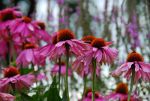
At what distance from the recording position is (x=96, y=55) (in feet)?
5.18

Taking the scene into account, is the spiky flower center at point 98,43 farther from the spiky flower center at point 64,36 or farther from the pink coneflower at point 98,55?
the spiky flower center at point 64,36

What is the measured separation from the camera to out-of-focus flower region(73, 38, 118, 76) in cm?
158

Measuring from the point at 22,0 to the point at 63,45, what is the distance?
453 centimetres

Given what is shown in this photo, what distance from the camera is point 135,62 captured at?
162 cm

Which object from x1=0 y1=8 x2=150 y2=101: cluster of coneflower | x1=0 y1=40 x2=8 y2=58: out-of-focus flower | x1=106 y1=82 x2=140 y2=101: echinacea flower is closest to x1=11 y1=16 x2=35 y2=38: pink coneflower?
x1=0 y1=8 x2=150 y2=101: cluster of coneflower

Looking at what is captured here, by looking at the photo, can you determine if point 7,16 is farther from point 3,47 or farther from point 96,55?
point 96,55

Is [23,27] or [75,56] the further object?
[23,27]

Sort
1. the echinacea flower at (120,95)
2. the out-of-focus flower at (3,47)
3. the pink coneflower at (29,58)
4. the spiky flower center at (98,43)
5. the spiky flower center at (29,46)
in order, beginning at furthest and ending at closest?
the out-of-focus flower at (3,47), the spiky flower center at (29,46), the pink coneflower at (29,58), the echinacea flower at (120,95), the spiky flower center at (98,43)

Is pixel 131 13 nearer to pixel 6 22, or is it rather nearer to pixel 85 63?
pixel 6 22

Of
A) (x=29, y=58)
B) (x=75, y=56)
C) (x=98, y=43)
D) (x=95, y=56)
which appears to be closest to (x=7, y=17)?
(x=29, y=58)

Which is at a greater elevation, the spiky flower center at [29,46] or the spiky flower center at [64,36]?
the spiky flower center at [64,36]

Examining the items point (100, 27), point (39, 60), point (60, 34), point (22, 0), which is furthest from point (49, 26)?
point (60, 34)

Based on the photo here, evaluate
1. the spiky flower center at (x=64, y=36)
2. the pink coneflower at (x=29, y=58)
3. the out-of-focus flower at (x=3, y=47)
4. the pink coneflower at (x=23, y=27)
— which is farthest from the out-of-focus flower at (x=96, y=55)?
the out-of-focus flower at (x=3, y=47)

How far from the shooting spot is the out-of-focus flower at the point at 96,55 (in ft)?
5.19
